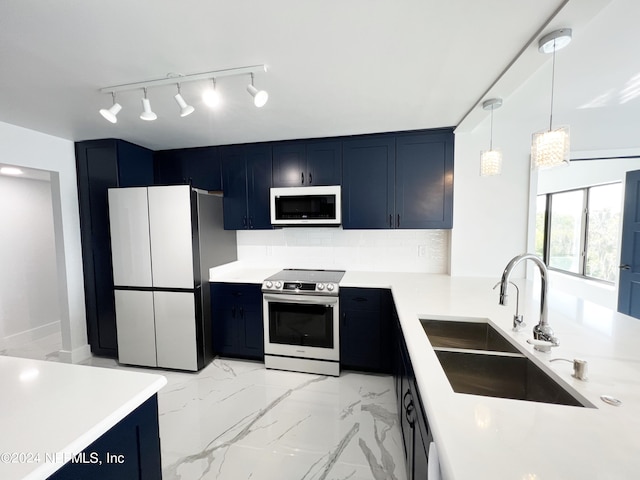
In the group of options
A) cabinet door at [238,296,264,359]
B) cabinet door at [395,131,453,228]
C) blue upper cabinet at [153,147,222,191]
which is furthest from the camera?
blue upper cabinet at [153,147,222,191]

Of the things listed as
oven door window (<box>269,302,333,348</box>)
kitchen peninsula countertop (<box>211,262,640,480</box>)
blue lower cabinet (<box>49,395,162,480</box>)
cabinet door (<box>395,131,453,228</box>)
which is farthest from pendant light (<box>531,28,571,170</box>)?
blue lower cabinet (<box>49,395,162,480</box>)

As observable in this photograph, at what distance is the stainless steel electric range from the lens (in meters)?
2.53

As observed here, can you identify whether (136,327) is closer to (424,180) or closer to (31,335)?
(31,335)

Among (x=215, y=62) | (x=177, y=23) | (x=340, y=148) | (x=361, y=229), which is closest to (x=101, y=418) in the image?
(x=177, y=23)

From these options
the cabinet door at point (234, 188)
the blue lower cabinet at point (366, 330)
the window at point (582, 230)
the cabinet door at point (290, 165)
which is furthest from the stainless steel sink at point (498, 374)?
the window at point (582, 230)

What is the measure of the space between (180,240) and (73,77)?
1375 millimetres

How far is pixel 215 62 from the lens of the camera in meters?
1.46

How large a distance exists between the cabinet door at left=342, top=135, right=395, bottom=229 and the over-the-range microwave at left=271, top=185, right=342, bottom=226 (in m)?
0.15

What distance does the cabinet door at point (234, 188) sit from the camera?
9.84 ft

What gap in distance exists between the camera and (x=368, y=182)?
2.74m

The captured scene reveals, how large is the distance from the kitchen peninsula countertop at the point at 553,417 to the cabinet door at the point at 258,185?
1993 millimetres

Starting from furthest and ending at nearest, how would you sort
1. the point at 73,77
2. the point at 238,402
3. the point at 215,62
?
the point at 238,402
the point at 73,77
the point at 215,62

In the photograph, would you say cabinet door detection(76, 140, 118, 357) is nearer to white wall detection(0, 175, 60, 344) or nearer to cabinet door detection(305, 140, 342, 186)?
white wall detection(0, 175, 60, 344)

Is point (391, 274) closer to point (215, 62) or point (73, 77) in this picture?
point (215, 62)
